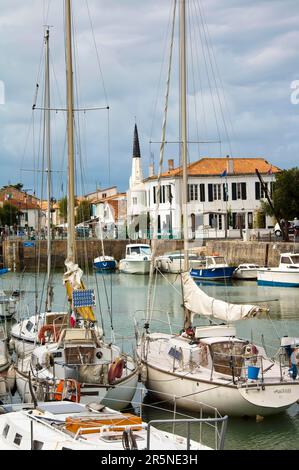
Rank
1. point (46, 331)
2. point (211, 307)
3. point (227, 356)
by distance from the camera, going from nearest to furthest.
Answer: point (227, 356) < point (211, 307) < point (46, 331)

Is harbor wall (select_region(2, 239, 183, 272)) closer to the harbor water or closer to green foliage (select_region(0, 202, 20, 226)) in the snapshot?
the harbor water

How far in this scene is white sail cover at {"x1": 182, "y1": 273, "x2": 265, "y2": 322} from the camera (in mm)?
25841

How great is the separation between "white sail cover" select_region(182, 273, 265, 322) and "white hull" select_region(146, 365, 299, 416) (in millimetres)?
3528

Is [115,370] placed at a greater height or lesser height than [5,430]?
greater

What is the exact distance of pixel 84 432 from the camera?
49.5 ft

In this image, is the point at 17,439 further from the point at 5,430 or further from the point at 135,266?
the point at 135,266

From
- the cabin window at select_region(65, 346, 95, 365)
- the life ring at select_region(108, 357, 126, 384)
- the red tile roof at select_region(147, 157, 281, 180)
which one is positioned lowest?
the life ring at select_region(108, 357, 126, 384)

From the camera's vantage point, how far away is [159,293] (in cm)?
5906

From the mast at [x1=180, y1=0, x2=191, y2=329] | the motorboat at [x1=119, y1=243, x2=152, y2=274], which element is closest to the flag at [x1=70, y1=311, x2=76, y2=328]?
the mast at [x1=180, y1=0, x2=191, y2=329]

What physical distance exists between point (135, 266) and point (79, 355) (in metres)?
55.2

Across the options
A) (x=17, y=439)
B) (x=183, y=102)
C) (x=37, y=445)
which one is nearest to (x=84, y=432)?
(x=37, y=445)
